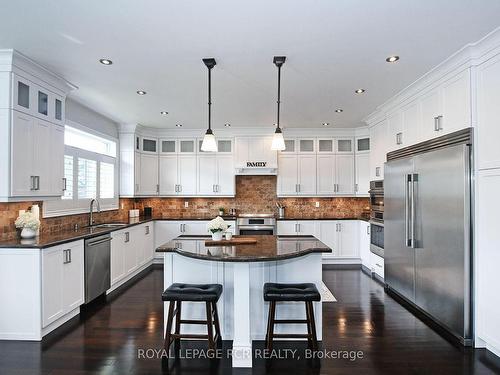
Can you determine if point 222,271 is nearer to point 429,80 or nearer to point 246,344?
point 246,344

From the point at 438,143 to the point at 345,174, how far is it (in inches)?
119

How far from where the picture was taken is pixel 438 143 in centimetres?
344

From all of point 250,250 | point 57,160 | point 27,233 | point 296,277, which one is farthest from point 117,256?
point 296,277

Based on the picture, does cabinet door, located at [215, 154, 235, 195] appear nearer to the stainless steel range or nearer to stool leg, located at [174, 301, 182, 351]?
the stainless steel range

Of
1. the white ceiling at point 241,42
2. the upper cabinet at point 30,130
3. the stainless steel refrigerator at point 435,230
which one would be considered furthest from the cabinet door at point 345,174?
the upper cabinet at point 30,130

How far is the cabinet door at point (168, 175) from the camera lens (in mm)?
6539

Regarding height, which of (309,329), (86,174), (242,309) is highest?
(86,174)

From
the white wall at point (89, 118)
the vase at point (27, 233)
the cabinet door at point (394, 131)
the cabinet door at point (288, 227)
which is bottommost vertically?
the cabinet door at point (288, 227)

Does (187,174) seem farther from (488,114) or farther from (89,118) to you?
(488,114)

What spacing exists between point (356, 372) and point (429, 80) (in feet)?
10.2

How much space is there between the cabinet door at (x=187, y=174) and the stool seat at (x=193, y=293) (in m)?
3.75

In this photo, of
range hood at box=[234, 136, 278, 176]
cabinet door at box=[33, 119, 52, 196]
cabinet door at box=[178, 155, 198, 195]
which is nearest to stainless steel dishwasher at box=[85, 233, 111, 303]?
cabinet door at box=[33, 119, 52, 196]

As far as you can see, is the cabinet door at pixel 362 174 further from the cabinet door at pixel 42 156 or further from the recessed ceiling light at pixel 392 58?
the cabinet door at pixel 42 156

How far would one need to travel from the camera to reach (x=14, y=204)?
3.54 meters
